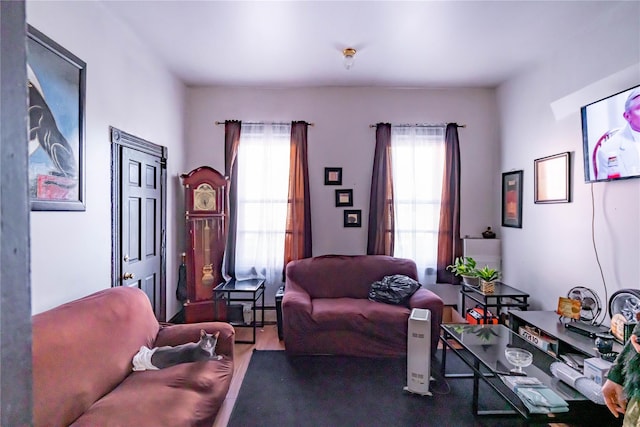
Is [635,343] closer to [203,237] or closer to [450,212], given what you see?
[450,212]

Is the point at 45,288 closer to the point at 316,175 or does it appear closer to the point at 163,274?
the point at 163,274

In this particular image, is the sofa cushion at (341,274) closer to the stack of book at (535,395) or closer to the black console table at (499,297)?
the black console table at (499,297)

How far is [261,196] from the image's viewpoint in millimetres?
3904

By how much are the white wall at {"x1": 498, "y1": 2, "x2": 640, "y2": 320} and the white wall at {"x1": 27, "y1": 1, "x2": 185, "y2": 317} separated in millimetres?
3739

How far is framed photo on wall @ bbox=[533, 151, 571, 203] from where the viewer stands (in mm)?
2830

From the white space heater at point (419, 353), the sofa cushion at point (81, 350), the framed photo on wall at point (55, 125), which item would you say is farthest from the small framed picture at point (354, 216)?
the framed photo on wall at point (55, 125)

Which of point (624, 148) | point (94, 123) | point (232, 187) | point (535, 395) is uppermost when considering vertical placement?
point (94, 123)

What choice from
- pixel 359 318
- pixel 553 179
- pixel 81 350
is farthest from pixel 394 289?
pixel 81 350

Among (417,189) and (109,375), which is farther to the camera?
(417,189)

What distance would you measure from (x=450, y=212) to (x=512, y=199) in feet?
2.21

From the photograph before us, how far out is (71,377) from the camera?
5.11ft

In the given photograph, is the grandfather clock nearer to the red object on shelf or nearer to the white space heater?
the white space heater

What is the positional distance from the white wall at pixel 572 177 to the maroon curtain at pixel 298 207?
2.37 metres

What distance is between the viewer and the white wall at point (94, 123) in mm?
1822
